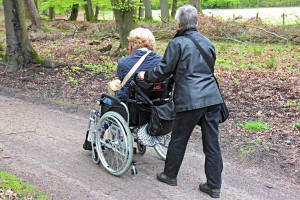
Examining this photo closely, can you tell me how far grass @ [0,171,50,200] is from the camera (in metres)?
3.47

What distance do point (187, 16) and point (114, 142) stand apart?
1805 millimetres

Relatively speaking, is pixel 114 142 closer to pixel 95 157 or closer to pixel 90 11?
pixel 95 157

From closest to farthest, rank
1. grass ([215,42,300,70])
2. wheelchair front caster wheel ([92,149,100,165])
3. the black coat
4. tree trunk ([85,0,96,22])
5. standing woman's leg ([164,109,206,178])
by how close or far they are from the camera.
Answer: the black coat → standing woman's leg ([164,109,206,178]) → wheelchair front caster wheel ([92,149,100,165]) → grass ([215,42,300,70]) → tree trunk ([85,0,96,22])

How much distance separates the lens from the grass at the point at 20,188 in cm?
347

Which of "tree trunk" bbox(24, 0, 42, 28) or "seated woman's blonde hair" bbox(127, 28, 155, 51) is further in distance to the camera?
"tree trunk" bbox(24, 0, 42, 28)

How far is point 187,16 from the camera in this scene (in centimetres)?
362

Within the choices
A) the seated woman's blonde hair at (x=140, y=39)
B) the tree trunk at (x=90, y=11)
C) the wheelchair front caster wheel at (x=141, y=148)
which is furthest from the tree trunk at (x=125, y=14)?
the tree trunk at (x=90, y=11)

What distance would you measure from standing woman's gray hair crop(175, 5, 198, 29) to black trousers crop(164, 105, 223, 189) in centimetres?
96

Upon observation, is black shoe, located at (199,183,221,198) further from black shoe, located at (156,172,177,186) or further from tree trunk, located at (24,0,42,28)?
tree trunk, located at (24,0,42,28)

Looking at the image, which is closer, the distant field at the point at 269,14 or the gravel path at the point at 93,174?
the gravel path at the point at 93,174

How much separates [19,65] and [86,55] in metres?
3.06

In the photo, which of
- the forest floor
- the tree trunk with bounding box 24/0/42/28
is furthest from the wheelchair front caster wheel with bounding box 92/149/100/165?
the tree trunk with bounding box 24/0/42/28

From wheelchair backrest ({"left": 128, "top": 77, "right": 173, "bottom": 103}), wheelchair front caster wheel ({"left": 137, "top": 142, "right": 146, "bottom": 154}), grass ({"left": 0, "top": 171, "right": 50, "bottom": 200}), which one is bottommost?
wheelchair front caster wheel ({"left": 137, "top": 142, "right": 146, "bottom": 154})

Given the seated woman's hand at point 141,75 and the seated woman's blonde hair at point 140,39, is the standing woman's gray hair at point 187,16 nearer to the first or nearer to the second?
the seated woman's blonde hair at point 140,39
